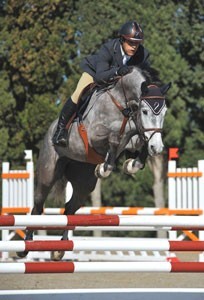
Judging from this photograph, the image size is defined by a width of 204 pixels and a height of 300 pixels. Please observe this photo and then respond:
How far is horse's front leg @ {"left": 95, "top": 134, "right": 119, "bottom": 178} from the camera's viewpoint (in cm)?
755

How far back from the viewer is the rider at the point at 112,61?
7.79m

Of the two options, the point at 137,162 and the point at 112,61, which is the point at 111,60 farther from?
the point at 137,162

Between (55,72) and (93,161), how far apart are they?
995cm

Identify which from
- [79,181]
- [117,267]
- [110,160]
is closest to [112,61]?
[110,160]

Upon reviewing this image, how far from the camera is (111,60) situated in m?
8.01

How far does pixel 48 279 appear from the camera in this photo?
8.76 metres

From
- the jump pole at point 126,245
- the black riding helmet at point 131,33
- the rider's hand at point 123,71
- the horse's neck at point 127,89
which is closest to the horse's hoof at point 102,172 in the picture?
the horse's neck at point 127,89

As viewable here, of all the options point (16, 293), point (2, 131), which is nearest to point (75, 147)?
point (16, 293)

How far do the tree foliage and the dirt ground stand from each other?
8397 mm

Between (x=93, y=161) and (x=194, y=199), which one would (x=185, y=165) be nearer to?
(x=194, y=199)

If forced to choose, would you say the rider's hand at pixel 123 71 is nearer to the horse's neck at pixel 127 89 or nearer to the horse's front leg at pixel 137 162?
the horse's neck at pixel 127 89

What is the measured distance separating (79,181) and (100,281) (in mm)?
1007

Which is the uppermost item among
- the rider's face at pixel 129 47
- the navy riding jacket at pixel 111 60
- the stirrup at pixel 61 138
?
the rider's face at pixel 129 47

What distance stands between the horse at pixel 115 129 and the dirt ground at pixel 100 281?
0.43 meters
